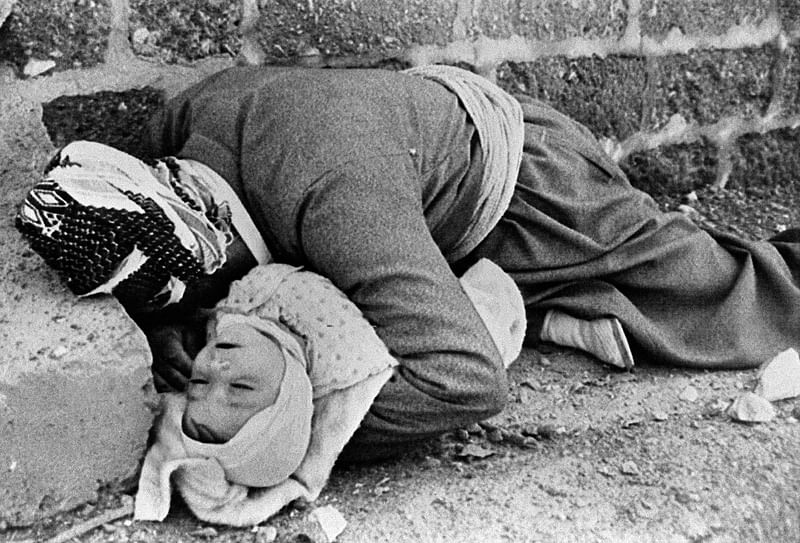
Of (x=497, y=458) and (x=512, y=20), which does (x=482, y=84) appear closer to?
(x=512, y=20)

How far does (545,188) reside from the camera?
184cm

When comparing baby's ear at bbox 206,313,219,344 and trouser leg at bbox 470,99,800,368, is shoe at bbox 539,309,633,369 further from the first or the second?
baby's ear at bbox 206,313,219,344

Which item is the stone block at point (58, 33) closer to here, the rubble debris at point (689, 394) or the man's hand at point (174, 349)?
the man's hand at point (174, 349)

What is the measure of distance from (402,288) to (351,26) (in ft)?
2.42

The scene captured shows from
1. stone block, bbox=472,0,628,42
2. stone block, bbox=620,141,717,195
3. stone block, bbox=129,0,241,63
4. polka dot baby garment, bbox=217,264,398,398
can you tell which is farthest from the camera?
stone block, bbox=620,141,717,195

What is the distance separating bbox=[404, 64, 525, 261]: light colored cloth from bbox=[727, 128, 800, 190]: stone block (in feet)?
3.90

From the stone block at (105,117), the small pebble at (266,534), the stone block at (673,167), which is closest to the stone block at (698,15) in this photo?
the stone block at (673,167)

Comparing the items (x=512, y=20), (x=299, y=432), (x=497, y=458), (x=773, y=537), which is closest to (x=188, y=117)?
(x=299, y=432)

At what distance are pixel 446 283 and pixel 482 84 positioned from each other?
53cm

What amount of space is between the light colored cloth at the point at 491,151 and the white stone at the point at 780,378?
523mm

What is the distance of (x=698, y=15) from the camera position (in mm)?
2580

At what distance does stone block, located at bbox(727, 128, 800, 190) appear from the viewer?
282 centimetres

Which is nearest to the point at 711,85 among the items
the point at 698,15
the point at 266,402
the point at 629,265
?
the point at 698,15

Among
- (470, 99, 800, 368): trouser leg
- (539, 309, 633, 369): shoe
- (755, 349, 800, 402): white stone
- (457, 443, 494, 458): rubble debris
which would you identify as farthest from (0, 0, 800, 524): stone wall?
(755, 349, 800, 402): white stone
